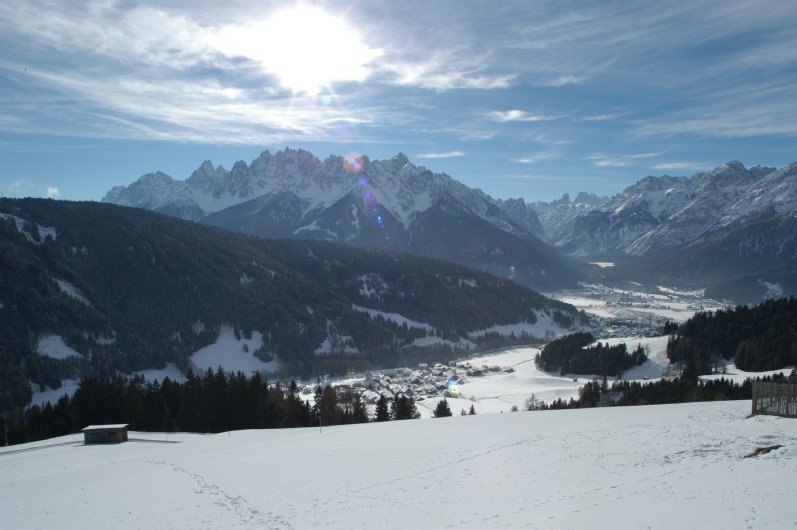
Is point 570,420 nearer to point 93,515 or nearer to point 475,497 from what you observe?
point 475,497

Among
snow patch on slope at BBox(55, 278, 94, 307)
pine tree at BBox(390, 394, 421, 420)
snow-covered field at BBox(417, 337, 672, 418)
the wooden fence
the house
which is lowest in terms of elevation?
snow-covered field at BBox(417, 337, 672, 418)

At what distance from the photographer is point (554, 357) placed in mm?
164750

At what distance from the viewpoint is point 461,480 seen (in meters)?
26.4

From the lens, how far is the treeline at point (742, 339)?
340ft

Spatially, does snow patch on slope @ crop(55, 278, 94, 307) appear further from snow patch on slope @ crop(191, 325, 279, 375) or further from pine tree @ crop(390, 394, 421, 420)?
pine tree @ crop(390, 394, 421, 420)

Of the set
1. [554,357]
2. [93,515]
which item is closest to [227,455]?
[93,515]

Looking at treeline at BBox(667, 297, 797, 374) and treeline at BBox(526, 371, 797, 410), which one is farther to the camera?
treeline at BBox(667, 297, 797, 374)

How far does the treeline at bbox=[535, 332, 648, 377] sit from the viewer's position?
13650cm

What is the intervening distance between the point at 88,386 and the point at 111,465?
1551 inches

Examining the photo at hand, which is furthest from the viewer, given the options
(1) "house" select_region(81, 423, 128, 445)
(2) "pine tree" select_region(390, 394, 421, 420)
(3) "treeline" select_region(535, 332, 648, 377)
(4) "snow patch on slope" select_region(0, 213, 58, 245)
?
(4) "snow patch on slope" select_region(0, 213, 58, 245)

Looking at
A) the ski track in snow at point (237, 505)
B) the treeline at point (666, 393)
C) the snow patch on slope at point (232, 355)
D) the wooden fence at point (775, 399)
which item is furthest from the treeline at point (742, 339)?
the snow patch on slope at point (232, 355)

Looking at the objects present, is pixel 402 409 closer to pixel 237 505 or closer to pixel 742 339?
pixel 237 505

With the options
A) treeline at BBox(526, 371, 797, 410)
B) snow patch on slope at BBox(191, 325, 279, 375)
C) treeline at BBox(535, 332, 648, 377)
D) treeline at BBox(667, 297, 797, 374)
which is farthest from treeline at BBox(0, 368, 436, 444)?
snow patch on slope at BBox(191, 325, 279, 375)

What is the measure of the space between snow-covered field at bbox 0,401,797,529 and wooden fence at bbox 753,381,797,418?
5.73 feet
